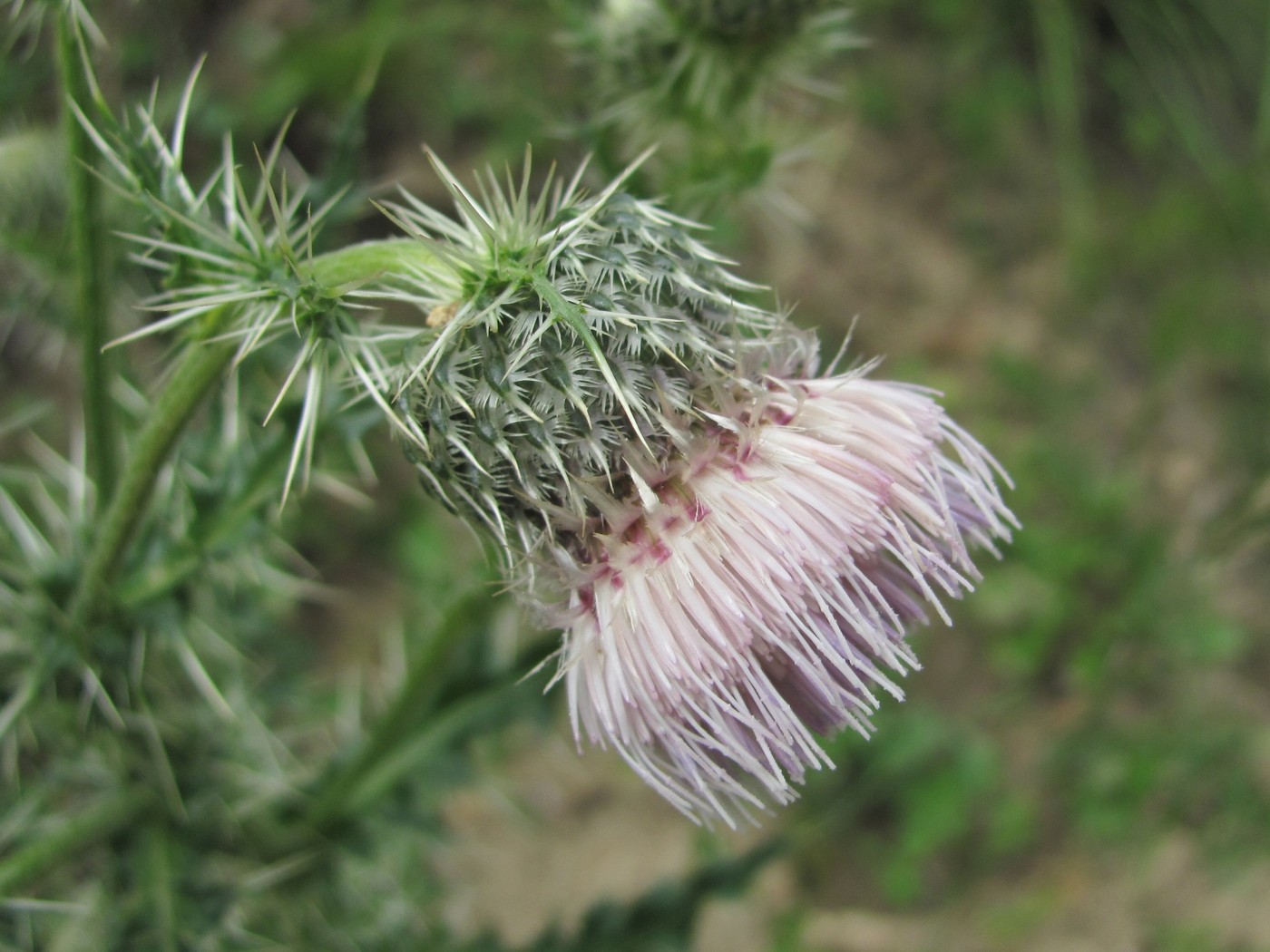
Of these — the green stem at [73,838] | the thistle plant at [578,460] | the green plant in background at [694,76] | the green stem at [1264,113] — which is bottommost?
Result: the green stem at [73,838]

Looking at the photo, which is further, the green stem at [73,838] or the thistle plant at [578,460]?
the green stem at [73,838]

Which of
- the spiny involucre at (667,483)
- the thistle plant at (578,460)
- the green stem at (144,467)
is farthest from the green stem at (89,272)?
the spiny involucre at (667,483)

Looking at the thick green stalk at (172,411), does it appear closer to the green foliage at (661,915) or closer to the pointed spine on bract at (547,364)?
the pointed spine on bract at (547,364)

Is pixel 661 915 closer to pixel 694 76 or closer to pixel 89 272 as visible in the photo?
pixel 89 272

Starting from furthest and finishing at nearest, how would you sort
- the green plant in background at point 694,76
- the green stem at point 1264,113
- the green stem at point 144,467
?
the green stem at point 1264,113 < the green plant in background at point 694,76 < the green stem at point 144,467

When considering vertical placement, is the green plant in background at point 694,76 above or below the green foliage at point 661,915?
above

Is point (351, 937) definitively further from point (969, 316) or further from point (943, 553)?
point (969, 316)

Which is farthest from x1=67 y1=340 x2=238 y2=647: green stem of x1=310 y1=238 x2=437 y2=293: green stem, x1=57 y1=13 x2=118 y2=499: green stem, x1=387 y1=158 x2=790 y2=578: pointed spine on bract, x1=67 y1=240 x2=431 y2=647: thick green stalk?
x1=387 y1=158 x2=790 y2=578: pointed spine on bract
